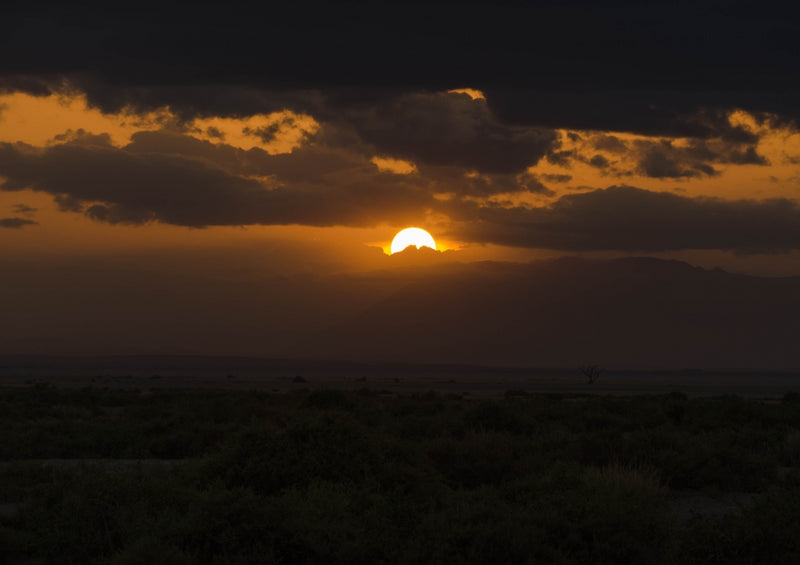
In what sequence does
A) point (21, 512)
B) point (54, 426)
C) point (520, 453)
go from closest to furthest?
point (21, 512)
point (520, 453)
point (54, 426)

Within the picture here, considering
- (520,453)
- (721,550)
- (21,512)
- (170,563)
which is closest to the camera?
(170,563)

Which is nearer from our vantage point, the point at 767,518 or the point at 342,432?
the point at 767,518

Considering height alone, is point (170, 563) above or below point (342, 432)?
below

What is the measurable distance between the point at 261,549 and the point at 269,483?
143 inches

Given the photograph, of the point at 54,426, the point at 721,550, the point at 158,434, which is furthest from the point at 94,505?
the point at 54,426

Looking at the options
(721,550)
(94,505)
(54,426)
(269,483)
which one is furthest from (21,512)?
(54,426)

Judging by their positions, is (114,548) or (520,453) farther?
(520,453)

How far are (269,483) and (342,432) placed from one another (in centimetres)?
179

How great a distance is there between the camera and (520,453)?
24.8 meters

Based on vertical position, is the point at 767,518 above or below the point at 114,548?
above

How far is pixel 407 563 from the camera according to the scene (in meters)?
14.0

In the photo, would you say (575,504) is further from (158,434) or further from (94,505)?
(158,434)

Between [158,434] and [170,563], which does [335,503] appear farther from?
[158,434]

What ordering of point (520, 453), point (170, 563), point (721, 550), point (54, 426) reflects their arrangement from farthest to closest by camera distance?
1. point (54, 426)
2. point (520, 453)
3. point (721, 550)
4. point (170, 563)
